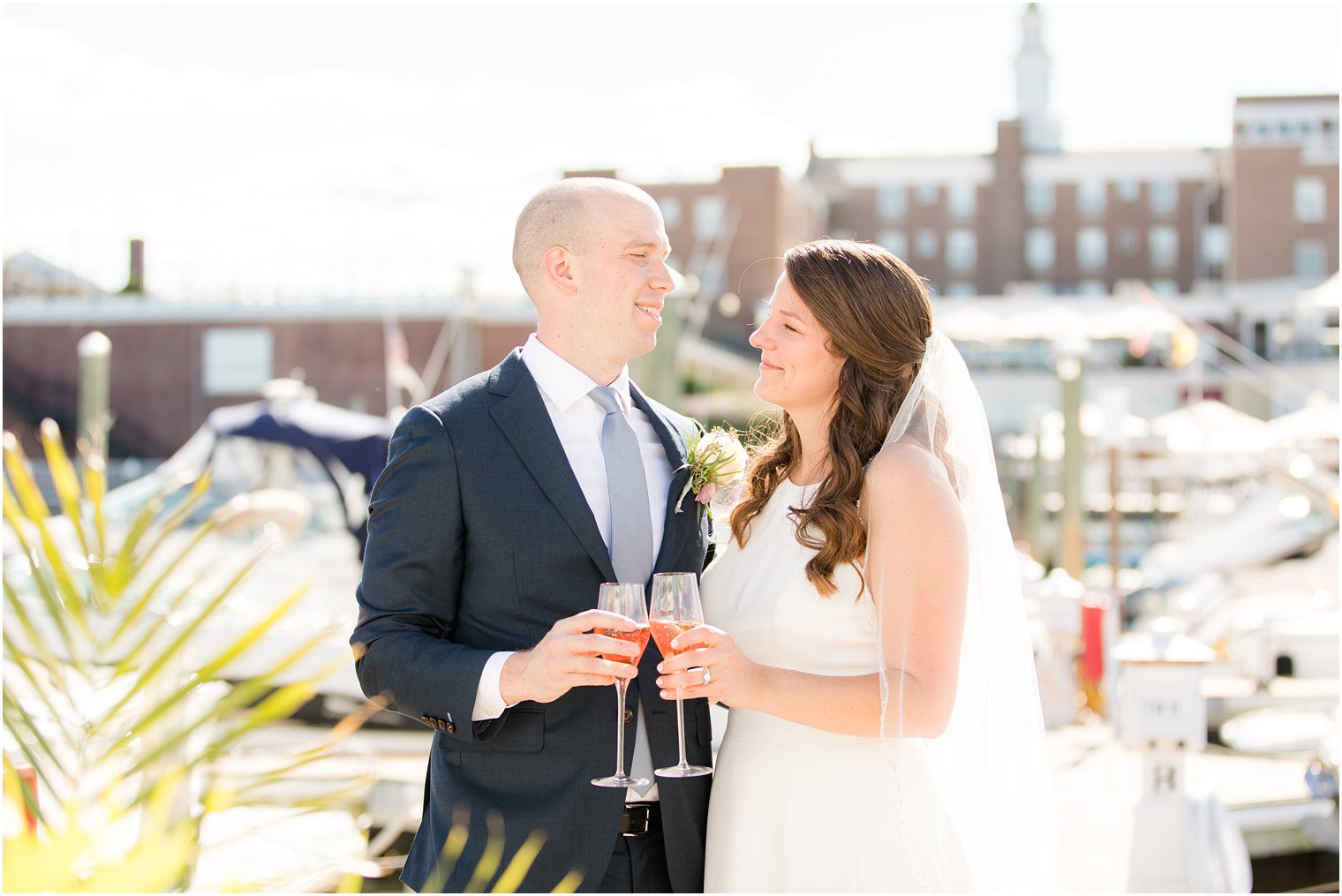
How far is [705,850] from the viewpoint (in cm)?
326

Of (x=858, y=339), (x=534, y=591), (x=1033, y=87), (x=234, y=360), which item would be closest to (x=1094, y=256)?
(x=1033, y=87)

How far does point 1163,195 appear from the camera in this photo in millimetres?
57594

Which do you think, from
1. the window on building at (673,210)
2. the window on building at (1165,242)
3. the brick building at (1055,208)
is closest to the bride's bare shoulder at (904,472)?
the window on building at (673,210)

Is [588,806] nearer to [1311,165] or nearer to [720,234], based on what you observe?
[720,234]

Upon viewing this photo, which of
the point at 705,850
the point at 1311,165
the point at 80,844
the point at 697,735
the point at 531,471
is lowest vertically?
the point at 705,850

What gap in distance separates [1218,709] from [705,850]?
864 cm

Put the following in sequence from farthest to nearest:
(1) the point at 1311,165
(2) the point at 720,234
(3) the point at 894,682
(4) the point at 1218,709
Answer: (1) the point at 1311,165 < (2) the point at 720,234 < (4) the point at 1218,709 < (3) the point at 894,682

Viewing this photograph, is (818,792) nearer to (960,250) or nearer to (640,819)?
(640,819)

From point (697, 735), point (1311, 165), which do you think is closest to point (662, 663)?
point (697, 735)

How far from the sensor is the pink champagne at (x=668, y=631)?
267cm

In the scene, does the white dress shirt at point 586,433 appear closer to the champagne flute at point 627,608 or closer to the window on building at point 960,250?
the champagne flute at point 627,608

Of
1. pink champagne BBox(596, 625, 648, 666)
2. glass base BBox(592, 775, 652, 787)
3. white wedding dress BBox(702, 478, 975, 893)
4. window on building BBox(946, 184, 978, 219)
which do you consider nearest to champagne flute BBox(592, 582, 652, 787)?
pink champagne BBox(596, 625, 648, 666)

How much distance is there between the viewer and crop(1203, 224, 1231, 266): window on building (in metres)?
56.2

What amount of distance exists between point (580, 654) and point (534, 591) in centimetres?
44
